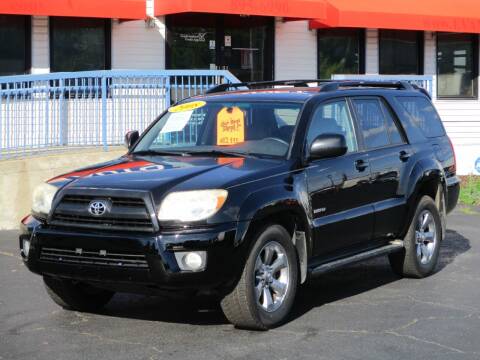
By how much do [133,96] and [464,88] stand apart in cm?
941

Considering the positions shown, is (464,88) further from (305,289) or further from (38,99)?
(305,289)

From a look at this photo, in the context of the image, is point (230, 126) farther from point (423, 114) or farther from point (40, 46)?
point (40, 46)

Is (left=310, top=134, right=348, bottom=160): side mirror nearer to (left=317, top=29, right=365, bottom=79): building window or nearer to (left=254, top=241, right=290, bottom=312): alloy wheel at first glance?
(left=254, top=241, right=290, bottom=312): alloy wheel

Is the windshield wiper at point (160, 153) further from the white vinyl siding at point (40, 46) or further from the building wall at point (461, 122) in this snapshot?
the building wall at point (461, 122)

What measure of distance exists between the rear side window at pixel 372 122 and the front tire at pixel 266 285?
5.21 ft

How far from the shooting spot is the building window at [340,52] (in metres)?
17.7

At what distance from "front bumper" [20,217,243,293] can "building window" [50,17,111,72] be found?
10.0 meters

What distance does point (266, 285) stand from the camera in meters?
6.09

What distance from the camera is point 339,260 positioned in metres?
6.88

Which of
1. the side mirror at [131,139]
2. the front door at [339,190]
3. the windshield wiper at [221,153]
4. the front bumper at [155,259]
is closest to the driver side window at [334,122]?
the front door at [339,190]

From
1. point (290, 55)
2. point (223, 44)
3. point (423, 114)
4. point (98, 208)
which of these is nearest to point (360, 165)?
point (423, 114)

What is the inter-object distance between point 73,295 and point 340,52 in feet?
40.1

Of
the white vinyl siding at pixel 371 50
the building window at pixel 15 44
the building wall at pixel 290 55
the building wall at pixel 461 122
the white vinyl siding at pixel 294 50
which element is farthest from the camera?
the building wall at pixel 461 122

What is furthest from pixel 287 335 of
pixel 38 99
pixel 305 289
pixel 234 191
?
pixel 38 99
